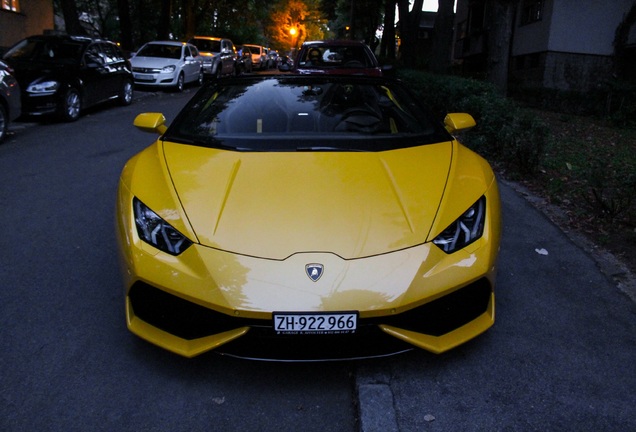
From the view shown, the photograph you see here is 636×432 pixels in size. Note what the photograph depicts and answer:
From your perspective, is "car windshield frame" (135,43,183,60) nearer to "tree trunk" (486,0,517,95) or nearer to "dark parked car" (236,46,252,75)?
"dark parked car" (236,46,252,75)

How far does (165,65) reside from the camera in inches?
770

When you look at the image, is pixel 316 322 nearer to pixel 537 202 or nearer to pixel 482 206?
pixel 482 206

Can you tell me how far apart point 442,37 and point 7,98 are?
47.9ft

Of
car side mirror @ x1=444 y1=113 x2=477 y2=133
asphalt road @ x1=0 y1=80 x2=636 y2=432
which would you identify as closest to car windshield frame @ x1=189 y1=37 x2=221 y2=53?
asphalt road @ x1=0 y1=80 x2=636 y2=432

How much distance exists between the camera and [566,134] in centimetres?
1231

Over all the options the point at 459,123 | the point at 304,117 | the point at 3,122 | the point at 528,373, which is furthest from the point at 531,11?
the point at 528,373

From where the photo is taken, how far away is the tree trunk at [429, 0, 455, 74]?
19.6m

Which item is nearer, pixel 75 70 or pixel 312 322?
pixel 312 322

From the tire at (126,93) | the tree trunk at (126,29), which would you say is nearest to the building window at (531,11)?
the tire at (126,93)

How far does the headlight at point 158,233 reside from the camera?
116 inches

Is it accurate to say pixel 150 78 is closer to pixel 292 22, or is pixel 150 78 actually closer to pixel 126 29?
pixel 126 29

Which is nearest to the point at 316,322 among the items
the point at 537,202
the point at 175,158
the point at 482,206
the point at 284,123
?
the point at 482,206

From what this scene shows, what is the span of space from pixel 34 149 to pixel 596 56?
67.1ft

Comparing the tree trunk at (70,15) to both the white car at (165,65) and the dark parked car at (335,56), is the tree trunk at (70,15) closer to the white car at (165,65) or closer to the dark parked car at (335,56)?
the white car at (165,65)
